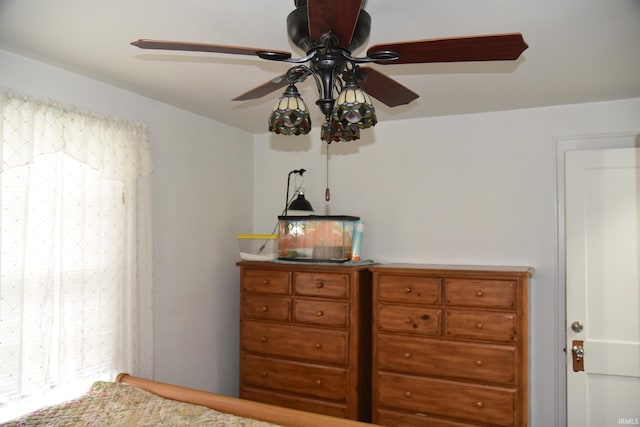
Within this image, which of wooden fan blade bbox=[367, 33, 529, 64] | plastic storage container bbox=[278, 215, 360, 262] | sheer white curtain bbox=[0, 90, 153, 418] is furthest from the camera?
plastic storage container bbox=[278, 215, 360, 262]

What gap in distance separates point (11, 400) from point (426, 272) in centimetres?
233

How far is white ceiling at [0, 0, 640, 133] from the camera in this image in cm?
185

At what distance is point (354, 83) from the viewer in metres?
1.51

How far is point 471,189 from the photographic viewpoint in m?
3.45

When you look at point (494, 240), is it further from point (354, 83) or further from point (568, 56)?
point (354, 83)

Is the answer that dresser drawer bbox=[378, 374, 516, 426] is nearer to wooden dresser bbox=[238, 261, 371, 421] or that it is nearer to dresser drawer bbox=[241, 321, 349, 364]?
wooden dresser bbox=[238, 261, 371, 421]

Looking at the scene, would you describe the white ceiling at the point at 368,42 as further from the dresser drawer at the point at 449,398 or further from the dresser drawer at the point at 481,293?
the dresser drawer at the point at 449,398

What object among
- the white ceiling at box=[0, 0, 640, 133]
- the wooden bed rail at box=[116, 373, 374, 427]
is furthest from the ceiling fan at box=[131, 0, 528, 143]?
the wooden bed rail at box=[116, 373, 374, 427]

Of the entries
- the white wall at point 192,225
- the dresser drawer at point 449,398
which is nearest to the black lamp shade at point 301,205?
the white wall at point 192,225

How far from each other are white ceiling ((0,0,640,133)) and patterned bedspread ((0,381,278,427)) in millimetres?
1628

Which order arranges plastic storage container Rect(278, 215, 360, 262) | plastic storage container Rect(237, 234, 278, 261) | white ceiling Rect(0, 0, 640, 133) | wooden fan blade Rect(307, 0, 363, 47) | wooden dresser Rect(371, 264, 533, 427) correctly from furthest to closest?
plastic storage container Rect(237, 234, 278, 261) → plastic storage container Rect(278, 215, 360, 262) → wooden dresser Rect(371, 264, 533, 427) → white ceiling Rect(0, 0, 640, 133) → wooden fan blade Rect(307, 0, 363, 47)

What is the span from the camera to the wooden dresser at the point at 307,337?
3.20 meters

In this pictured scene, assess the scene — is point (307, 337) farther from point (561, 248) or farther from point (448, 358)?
point (561, 248)

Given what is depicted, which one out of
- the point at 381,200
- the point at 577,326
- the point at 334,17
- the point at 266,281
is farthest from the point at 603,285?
the point at 334,17
